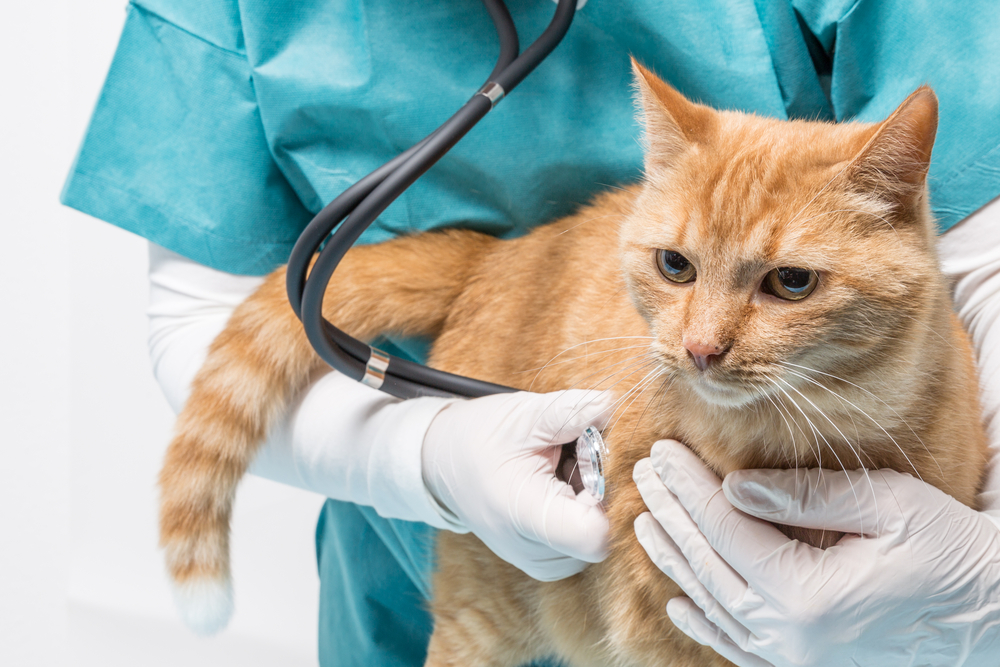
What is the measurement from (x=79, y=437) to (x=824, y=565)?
1771mm

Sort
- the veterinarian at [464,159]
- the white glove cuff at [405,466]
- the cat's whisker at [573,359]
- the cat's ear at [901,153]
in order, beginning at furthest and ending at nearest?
the white glove cuff at [405,466] < the veterinarian at [464,159] < the cat's whisker at [573,359] < the cat's ear at [901,153]

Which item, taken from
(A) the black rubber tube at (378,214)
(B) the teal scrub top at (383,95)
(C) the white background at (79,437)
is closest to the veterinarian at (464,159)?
(B) the teal scrub top at (383,95)

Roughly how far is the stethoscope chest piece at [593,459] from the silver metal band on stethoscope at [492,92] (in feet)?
1.43

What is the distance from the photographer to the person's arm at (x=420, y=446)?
3.41ft

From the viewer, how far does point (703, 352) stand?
78 centimetres

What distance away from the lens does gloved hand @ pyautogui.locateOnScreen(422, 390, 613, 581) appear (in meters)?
1.02

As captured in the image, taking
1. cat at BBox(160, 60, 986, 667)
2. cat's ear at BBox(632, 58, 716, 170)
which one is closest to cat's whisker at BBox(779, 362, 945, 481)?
cat at BBox(160, 60, 986, 667)

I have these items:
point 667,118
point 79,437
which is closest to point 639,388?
point 667,118

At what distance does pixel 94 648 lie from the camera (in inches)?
76.5

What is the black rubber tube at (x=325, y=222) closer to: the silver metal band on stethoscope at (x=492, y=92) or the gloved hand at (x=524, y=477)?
the silver metal band on stethoscope at (x=492, y=92)

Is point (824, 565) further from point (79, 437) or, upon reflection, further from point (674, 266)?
point (79, 437)

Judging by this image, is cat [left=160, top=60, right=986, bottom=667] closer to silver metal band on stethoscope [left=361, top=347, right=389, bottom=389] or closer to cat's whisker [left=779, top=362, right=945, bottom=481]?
cat's whisker [left=779, top=362, right=945, bottom=481]

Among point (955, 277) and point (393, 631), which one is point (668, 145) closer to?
point (955, 277)

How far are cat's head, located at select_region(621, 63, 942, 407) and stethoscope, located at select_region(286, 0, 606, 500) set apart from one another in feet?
0.73
